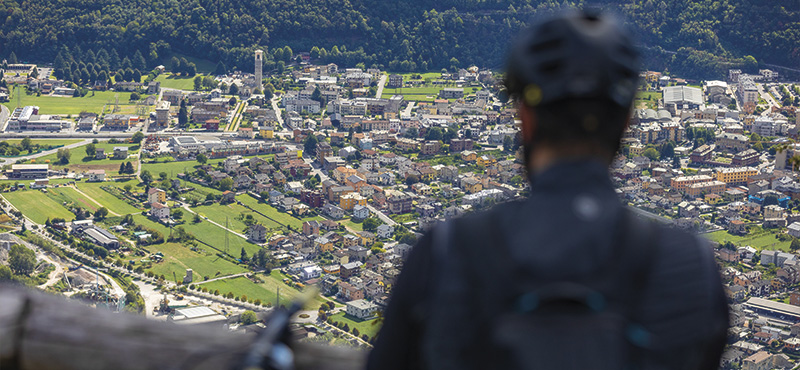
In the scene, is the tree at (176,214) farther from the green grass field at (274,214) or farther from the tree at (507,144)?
the tree at (507,144)

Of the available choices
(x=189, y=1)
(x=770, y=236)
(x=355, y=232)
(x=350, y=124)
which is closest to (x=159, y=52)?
(x=189, y=1)

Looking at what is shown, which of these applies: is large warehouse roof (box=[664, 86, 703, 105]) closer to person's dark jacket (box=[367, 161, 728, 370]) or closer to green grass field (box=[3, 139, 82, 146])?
green grass field (box=[3, 139, 82, 146])

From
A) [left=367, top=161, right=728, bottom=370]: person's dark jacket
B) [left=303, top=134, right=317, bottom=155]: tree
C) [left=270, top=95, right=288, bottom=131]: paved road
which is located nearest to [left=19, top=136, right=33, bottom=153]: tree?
[left=270, top=95, right=288, bottom=131]: paved road

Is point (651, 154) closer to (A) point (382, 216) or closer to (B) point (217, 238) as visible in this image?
(A) point (382, 216)

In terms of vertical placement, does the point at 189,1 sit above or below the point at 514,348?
below

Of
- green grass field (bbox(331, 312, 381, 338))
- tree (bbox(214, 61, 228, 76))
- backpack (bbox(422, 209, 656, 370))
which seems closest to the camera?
backpack (bbox(422, 209, 656, 370))

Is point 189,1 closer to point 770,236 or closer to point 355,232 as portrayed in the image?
point 355,232
